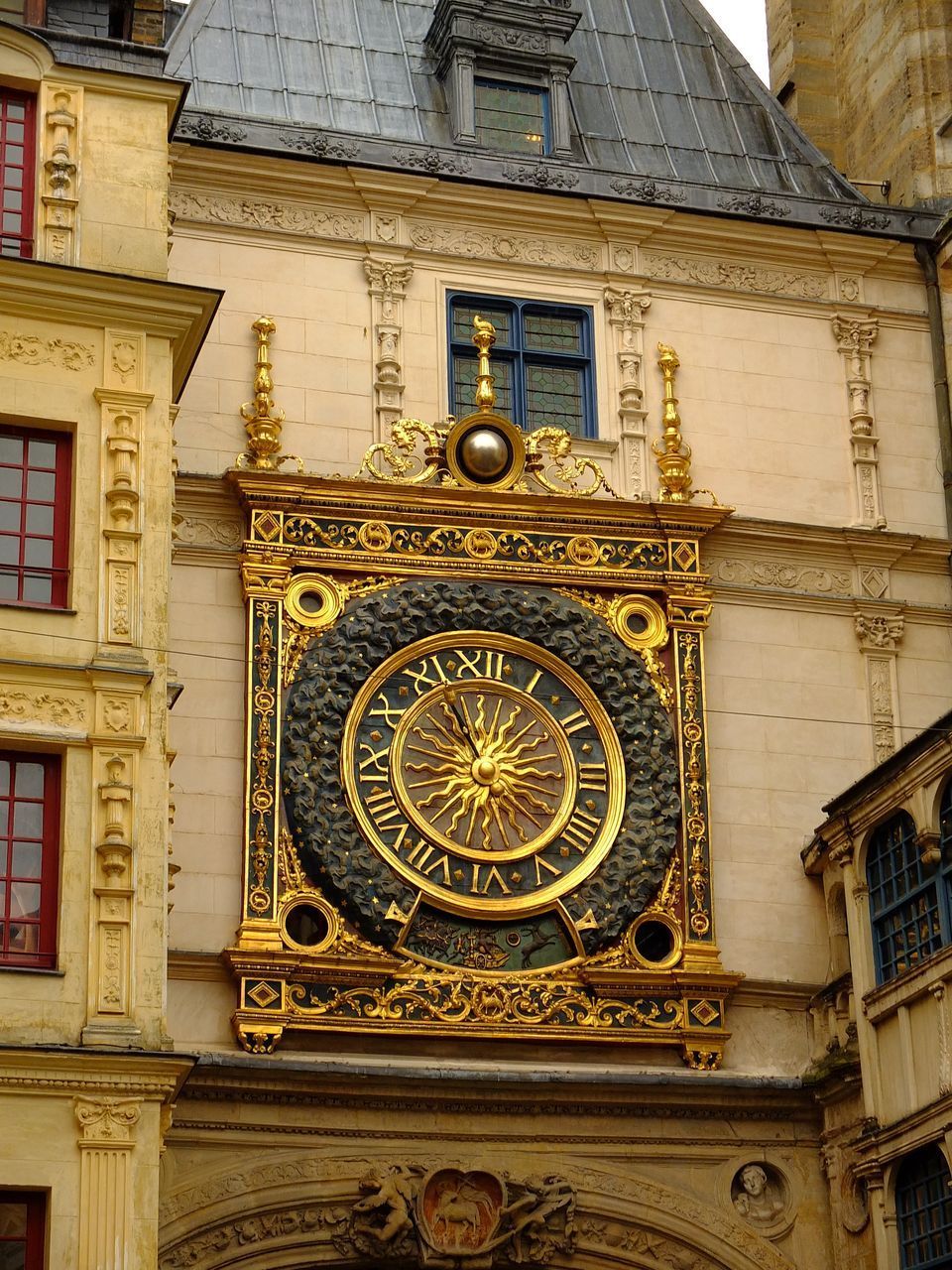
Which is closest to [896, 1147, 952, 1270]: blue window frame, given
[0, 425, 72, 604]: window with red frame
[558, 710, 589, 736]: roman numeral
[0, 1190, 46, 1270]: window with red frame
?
[558, 710, 589, 736]: roman numeral

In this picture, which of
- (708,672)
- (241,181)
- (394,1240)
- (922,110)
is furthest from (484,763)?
(922,110)

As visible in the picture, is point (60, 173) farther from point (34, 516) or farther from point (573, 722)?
point (573, 722)

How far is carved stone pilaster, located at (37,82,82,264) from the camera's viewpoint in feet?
59.7

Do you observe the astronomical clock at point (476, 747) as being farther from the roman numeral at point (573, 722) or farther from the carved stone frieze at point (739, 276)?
the carved stone frieze at point (739, 276)

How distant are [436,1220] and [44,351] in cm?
678

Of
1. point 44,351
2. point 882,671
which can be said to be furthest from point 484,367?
point 44,351

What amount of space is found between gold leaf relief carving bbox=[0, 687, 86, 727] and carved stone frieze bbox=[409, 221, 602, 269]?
6.69 metres

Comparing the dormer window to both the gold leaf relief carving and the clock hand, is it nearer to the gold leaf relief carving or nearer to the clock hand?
the clock hand

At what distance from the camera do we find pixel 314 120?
22781 millimetres

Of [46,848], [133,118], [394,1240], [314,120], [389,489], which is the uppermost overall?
[314,120]

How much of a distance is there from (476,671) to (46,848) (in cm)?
514

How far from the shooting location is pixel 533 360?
22.2m

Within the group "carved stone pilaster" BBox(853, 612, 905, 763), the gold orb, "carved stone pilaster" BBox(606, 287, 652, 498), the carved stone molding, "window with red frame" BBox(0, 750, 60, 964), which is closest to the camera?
"window with red frame" BBox(0, 750, 60, 964)

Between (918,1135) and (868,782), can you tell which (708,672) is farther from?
(918,1135)
